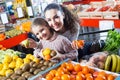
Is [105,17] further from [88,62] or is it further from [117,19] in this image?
[88,62]

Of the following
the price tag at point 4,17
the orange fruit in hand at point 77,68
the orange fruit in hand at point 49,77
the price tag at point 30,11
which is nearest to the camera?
the orange fruit in hand at point 49,77

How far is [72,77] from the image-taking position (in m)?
2.30

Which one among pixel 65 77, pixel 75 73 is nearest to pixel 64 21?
pixel 75 73

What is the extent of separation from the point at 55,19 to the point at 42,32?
0.25 meters

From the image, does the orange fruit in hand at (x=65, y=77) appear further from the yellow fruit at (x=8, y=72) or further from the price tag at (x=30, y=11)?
the price tag at (x=30, y=11)

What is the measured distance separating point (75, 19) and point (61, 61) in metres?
0.53

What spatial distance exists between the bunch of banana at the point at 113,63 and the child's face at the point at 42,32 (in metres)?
0.82

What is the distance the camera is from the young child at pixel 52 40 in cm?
281

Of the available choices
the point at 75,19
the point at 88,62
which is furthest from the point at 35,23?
the point at 88,62

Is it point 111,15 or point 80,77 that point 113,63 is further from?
point 111,15

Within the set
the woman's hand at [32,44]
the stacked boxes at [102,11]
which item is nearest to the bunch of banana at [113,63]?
the woman's hand at [32,44]

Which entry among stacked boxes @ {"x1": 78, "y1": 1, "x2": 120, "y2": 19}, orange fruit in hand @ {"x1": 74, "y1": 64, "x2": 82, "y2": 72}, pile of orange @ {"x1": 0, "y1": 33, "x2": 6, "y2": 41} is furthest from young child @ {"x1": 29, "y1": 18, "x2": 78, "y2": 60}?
stacked boxes @ {"x1": 78, "y1": 1, "x2": 120, "y2": 19}

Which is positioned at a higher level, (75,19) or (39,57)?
(75,19)

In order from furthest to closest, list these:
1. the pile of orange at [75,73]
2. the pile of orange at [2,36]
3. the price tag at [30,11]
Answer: the pile of orange at [2,36], the price tag at [30,11], the pile of orange at [75,73]
